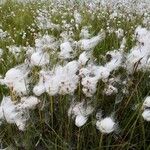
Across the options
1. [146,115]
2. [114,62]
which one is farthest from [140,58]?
[146,115]

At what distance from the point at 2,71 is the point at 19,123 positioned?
4.76 ft

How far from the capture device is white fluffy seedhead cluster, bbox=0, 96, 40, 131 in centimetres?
253

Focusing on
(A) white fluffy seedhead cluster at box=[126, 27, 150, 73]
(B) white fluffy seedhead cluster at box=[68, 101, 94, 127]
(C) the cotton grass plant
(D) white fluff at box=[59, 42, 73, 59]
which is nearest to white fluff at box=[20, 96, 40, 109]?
(C) the cotton grass plant

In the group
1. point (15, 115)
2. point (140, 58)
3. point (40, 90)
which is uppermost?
point (140, 58)

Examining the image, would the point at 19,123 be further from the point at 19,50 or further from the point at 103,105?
the point at 19,50

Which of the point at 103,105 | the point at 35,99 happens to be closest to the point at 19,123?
the point at 35,99

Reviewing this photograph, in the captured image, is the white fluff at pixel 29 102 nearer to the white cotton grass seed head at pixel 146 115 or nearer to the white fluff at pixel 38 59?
the white fluff at pixel 38 59

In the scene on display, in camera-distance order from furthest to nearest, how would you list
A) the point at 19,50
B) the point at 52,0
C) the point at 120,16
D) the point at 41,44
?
1. the point at 52,0
2. the point at 120,16
3. the point at 19,50
4. the point at 41,44

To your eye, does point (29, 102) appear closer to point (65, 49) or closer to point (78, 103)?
point (78, 103)

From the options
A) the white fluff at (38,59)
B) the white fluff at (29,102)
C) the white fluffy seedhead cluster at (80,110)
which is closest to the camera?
the white fluffy seedhead cluster at (80,110)

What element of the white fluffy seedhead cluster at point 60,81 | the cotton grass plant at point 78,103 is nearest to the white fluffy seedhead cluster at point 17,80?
the cotton grass plant at point 78,103

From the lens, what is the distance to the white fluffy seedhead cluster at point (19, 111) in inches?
99.7

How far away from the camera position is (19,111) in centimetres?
255

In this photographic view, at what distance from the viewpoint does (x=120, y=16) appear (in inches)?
229
